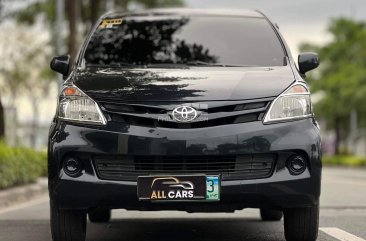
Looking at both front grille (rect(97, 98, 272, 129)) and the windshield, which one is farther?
the windshield

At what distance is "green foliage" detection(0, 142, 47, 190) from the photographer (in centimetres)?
1036

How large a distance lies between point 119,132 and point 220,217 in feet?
10.7

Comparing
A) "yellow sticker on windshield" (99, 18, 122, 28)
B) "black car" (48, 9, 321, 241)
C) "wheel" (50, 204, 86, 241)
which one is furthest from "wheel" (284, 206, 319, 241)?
"yellow sticker on windshield" (99, 18, 122, 28)

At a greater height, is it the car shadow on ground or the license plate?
the license plate

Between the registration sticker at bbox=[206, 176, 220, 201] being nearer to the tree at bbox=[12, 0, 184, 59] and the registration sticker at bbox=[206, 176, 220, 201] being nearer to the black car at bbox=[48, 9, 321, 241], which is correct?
the black car at bbox=[48, 9, 321, 241]

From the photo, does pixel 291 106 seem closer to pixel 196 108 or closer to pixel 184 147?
pixel 196 108

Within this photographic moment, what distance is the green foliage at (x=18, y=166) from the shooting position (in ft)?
34.0

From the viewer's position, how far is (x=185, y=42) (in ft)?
19.1

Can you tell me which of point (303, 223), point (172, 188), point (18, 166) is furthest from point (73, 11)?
point (172, 188)

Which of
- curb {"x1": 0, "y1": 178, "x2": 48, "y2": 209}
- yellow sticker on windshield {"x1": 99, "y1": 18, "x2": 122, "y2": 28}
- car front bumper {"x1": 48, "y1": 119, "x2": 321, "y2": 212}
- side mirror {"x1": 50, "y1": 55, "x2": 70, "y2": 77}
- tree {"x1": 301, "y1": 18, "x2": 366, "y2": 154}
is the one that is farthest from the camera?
tree {"x1": 301, "y1": 18, "x2": 366, "y2": 154}

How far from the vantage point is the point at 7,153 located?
10.7 meters

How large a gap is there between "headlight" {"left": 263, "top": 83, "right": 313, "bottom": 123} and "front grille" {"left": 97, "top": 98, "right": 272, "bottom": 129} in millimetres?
59

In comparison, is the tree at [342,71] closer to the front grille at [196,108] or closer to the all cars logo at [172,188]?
the front grille at [196,108]

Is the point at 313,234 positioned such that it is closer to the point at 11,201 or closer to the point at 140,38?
the point at 140,38
